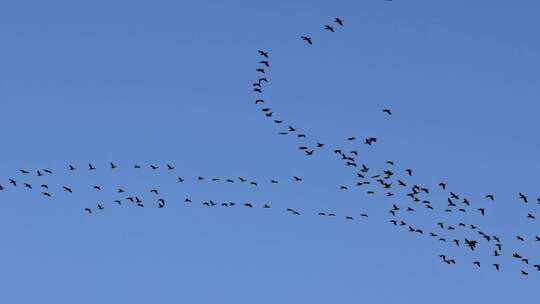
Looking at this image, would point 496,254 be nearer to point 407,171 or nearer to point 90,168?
point 407,171

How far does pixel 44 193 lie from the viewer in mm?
101062

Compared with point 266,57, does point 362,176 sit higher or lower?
lower

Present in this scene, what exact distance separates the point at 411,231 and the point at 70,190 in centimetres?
2375

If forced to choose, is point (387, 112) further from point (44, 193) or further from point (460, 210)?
point (44, 193)

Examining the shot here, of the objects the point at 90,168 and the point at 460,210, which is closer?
the point at 460,210

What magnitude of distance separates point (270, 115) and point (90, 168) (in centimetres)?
1578

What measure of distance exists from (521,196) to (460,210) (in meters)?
4.05

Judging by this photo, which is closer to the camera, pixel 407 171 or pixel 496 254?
pixel 407 171

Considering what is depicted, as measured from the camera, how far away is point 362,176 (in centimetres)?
9100

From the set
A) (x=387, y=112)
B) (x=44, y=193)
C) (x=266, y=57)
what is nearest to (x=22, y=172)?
(x=44, y=193)

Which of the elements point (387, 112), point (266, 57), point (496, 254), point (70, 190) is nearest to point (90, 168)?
point (70, 190)

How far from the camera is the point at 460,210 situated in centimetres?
9169

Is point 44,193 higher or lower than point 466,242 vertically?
higher

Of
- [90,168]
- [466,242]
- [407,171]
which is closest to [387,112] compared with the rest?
[407,171]
